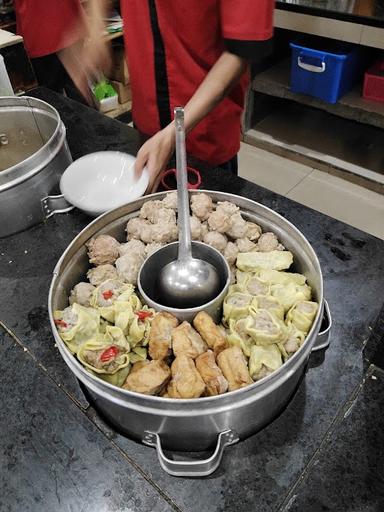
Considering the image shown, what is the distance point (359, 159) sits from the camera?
3.32m

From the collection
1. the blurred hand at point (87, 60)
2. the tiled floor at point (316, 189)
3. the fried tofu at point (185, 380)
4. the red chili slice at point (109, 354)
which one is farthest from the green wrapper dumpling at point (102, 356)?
the tiled floor at point (316, 189)

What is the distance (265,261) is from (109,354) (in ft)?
1.48

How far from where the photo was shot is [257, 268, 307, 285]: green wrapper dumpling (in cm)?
104

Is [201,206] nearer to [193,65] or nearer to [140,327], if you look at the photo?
[140,327]

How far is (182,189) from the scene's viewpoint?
94 centimetres

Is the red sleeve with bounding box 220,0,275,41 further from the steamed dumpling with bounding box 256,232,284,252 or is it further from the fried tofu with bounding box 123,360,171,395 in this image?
the fried tofu with bounding box 123,360,171,395

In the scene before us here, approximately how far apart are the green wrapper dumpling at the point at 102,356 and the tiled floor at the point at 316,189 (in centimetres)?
236

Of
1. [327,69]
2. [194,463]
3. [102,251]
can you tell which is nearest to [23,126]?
[102,251]

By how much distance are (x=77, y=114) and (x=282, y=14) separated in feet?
5.92

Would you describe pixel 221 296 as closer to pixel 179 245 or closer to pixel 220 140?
pixel 179 245

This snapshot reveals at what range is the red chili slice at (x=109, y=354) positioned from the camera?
0.87m

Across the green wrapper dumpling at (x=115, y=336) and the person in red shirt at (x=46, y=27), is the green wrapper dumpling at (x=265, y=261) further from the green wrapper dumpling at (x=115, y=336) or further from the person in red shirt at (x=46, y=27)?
the person in red shirt at (x=46, y=27)

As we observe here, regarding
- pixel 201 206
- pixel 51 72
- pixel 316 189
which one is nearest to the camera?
pixel 201 206

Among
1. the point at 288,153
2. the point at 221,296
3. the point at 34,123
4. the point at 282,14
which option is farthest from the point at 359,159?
the point at 221,296
